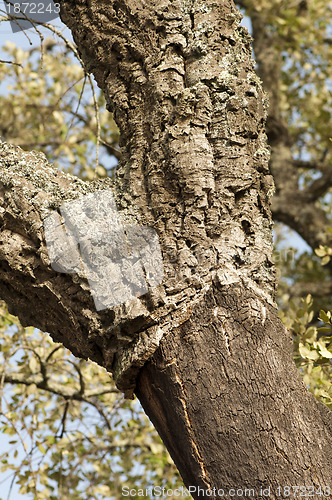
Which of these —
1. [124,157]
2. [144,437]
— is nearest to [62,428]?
[144,437]

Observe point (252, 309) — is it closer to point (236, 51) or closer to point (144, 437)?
point (236, 51)

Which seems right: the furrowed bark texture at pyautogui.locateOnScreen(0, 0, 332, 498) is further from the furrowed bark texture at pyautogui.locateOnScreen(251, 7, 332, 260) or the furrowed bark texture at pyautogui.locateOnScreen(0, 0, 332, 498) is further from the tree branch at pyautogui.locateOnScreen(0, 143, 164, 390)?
the furrowed bark texture at pyautogui.locateOnScreen(251, 7, 332, 260)

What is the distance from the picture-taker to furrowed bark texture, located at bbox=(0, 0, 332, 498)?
1309mm

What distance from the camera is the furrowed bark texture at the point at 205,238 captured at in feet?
4.29

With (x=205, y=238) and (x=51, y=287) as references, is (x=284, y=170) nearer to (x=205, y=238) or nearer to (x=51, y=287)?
(x=205, y=238)

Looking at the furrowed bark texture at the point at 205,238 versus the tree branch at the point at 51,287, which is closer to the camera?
the furrowed bark texture at the point at 205,238

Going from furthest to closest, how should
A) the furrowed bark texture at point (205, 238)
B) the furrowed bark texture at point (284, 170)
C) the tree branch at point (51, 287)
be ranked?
1. the furrowed bark texture at point (284, 170)
2. the tree branch at point (51, 287)
3. the furrowed bark texture at point (205, 238)

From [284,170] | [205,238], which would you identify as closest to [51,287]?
[205,238]

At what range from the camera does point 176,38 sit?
5.55 feet

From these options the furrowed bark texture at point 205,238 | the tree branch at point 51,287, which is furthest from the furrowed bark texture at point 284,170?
the tree branch at point 51,287

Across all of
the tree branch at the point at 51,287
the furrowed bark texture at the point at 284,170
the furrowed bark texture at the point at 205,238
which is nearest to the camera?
the furrowed bark texture at the point at 205,238

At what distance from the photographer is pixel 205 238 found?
150 centimetres

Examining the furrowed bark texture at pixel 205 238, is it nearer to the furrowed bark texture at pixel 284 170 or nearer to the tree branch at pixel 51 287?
the tree branch at pixel 51 287

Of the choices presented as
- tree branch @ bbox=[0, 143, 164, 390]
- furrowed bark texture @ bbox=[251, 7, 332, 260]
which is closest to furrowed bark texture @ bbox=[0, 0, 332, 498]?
tree branch @ bbox=[0, 143, 164, 390]
